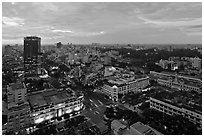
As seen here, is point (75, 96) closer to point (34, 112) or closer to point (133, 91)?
point (34, 112)

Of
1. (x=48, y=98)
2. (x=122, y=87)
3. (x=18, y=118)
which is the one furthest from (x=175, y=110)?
(x=18, y=118)

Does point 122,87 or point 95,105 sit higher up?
point 122,87

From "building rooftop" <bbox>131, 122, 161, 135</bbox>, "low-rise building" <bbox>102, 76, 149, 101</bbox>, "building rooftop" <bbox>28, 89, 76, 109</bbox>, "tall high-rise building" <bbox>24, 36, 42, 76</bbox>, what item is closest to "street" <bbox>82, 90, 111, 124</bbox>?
"low-rise building" <bbox>102, 76, 149, 101</bbox>

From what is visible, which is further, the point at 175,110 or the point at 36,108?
the point at 175,110

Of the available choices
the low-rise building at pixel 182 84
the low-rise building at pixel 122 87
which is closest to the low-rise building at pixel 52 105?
the low-rise building at pixel 122 87

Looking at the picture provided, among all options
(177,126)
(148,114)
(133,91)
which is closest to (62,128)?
(148,114)

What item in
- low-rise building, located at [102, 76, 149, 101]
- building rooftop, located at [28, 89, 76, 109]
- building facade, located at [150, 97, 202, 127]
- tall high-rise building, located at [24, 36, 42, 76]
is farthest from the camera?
tall high-rise building, located at [24, 36, 42, 76]

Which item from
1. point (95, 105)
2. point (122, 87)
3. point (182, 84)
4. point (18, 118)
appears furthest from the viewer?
point (182, 84)

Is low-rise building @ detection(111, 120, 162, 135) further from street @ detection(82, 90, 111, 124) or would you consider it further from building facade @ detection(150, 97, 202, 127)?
building facade @ detection(150, 97, 202, 127)

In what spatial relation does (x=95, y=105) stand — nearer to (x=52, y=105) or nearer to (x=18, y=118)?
(x=52, y=105)

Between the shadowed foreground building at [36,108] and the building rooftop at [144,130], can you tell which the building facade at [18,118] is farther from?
the building rooftop at [144,130]
